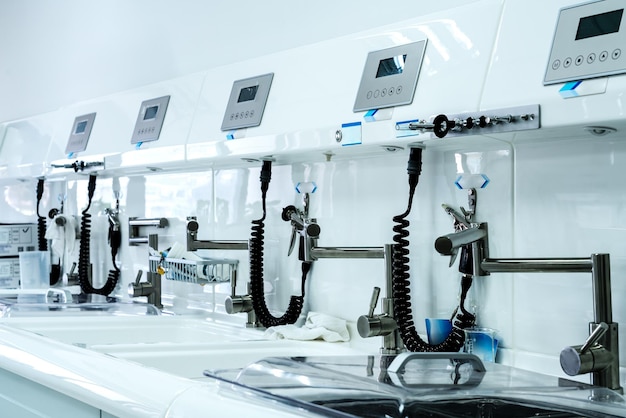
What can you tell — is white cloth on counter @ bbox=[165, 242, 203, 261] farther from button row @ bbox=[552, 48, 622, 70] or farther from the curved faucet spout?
button row @ bbox=[552, 48, 622, 70]

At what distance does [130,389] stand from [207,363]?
0.49 m

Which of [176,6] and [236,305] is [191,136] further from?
[176,6]

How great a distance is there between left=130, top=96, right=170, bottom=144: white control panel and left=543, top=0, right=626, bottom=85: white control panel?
4.30 ft

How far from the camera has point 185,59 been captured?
253 centimetres

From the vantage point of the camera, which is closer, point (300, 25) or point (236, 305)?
point (236, 305)

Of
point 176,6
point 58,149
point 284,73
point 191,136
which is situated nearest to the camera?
point 284,73

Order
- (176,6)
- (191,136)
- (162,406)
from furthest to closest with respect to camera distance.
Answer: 1. (176,6)
2. (191,136)
3. (162,406)

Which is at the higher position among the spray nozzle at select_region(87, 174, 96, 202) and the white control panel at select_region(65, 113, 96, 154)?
the white control panel at select_region(65, 113, 96, 154)

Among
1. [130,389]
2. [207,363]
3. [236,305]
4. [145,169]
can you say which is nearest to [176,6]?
[145,169]

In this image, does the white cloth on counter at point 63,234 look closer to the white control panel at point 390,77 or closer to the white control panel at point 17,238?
the white control panel at point 17,238

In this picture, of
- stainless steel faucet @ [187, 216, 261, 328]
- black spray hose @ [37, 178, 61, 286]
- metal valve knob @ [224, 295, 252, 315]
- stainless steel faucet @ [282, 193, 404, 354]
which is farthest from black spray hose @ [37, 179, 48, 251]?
stainless steel faucet @ [282, 193, 404, 354]

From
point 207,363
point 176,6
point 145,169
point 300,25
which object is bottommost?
point 207,363

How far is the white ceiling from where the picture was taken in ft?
6.66

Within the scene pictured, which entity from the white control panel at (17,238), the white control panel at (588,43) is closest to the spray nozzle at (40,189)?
the white control panel at (17,238)
